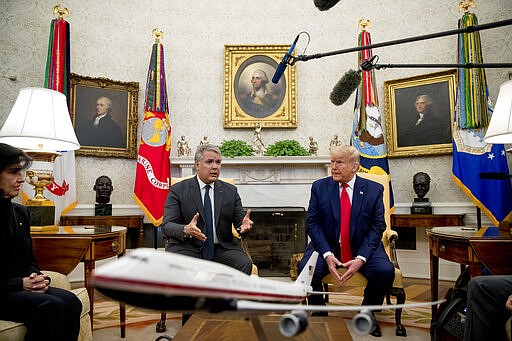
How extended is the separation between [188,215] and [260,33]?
4.44 meters

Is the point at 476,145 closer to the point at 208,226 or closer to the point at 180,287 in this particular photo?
the point at 208,226

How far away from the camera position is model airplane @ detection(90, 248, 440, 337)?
75 centimetres

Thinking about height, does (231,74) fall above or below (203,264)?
above

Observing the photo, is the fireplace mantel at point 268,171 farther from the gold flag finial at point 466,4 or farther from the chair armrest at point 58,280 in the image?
the chair armrest at point 58,280

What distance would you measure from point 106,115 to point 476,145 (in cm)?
558

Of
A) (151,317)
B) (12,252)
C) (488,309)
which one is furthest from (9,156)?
(488,309)

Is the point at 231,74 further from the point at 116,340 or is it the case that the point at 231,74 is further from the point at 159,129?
the point at 116,340

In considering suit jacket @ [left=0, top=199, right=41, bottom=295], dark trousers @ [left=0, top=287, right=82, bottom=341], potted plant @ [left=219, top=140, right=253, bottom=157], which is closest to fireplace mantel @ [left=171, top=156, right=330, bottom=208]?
potted plant @ [left=219, top=140, right=253, bottom=157]

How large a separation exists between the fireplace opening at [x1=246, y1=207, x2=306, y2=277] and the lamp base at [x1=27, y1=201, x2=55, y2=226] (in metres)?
3.16

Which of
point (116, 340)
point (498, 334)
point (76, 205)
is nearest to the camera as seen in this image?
point (498, 334)

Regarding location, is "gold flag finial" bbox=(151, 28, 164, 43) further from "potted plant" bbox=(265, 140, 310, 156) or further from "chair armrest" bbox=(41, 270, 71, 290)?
"chair armrest" bbox=(41, 270, 71, 290)

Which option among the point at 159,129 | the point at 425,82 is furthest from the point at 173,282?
the point at 425,82

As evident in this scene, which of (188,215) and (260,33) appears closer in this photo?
(188,215)

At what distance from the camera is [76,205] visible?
5598 millimetres
